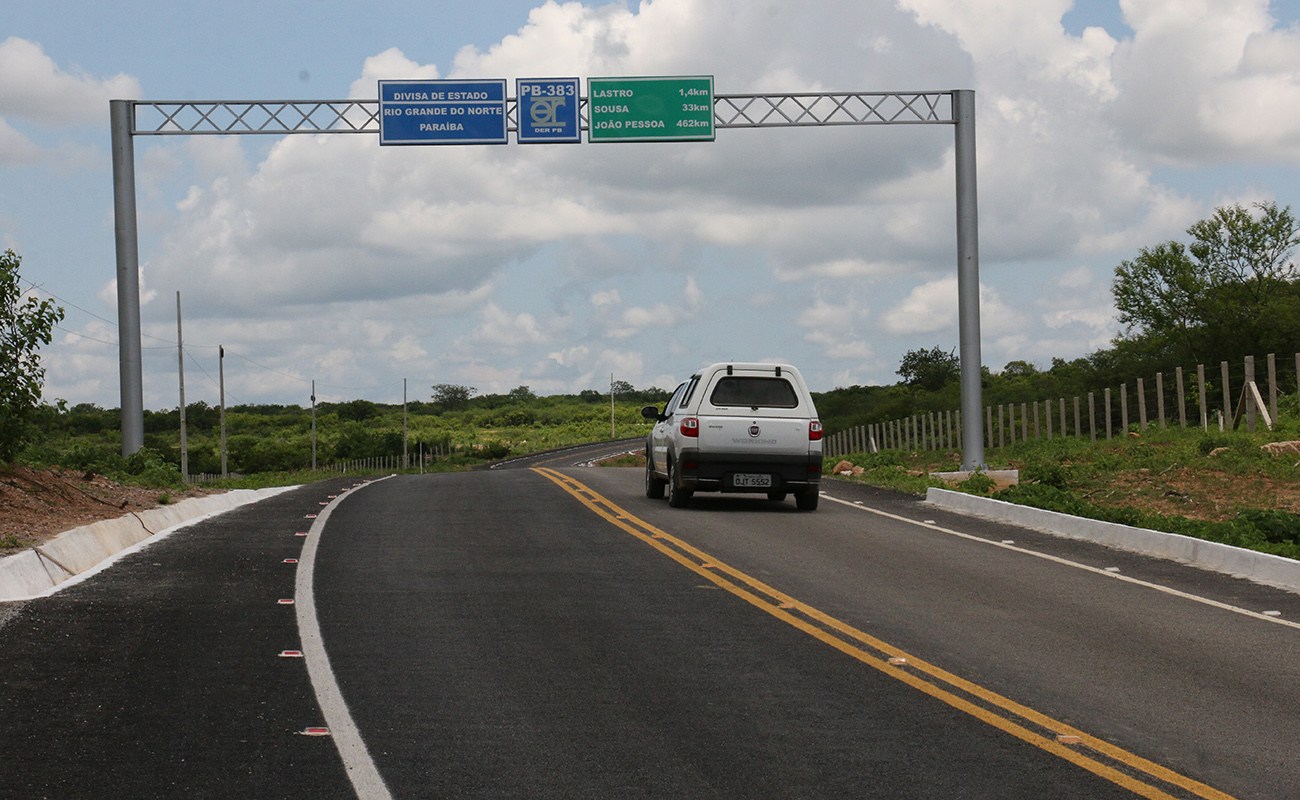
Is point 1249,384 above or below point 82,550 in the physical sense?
above

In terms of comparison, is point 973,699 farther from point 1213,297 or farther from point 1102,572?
point 1213,297

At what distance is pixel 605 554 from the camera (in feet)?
39.8

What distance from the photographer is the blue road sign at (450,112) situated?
83.2ft

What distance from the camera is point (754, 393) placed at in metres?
17.4

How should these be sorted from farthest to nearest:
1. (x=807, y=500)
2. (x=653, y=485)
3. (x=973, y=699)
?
(x=653, y=485) < (x=807, y=500) < (x=973, y=699)

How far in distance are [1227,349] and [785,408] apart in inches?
2303

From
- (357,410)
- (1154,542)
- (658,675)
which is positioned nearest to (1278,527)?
(1154,542)

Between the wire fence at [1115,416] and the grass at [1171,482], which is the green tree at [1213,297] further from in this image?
the grass at [1171,482]

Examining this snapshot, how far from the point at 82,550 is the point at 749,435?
354 inches

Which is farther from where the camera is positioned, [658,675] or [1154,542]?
[1154,542]

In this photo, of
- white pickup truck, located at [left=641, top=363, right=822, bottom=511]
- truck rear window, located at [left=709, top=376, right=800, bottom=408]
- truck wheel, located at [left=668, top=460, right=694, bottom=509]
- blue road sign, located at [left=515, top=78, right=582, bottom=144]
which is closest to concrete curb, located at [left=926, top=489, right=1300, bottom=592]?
white pickup truck, located at [left=641, top=363, right=822, bottom=511]

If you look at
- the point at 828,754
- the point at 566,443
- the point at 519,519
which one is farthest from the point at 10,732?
the point at 566,443

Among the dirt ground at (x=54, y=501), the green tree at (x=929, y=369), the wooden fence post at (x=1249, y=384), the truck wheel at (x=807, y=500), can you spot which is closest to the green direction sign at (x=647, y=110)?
the truck wheel at (x=807, y=500)

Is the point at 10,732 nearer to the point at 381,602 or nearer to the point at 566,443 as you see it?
the point at 381,602
